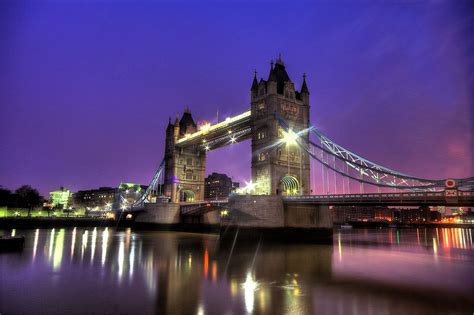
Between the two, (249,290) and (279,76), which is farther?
(279,76)

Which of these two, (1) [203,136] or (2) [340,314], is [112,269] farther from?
(1) [203,136]

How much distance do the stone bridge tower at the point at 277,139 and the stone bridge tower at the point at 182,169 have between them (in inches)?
941

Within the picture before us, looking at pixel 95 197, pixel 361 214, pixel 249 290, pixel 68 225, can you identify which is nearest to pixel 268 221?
pixel 249 290

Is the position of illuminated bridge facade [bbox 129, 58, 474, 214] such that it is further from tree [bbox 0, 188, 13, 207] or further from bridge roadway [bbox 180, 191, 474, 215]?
tree [bbox 0, 188, 13, 207]

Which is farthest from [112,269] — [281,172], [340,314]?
[281,172]

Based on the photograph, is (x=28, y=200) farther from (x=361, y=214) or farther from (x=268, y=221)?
(x=361, y=214)

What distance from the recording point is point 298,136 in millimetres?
40625

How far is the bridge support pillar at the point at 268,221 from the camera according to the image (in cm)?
3338

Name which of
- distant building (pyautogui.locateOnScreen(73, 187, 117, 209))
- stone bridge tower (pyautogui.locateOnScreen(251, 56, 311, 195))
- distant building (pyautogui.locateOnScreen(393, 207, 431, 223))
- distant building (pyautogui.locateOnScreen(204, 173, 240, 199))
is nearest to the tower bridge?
stone bridge tower (pyautogui.locateOnScreen(251, 56, 311, 195))

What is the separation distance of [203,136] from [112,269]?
38.2 m

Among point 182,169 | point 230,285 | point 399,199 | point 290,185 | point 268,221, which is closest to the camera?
point 230,285

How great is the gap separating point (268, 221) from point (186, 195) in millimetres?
35056

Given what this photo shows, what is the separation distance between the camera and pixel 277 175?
40406mm

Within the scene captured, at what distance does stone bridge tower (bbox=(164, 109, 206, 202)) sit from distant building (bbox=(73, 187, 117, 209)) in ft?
258
